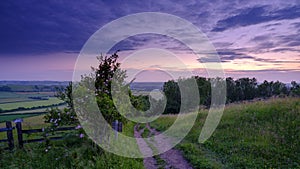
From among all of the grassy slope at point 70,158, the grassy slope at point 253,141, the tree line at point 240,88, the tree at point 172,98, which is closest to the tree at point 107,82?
the grassy slope at point 70,158

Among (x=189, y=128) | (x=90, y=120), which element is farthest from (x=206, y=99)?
(x=90, y=120)

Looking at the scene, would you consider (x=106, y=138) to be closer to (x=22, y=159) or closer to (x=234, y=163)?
(x=22, y=159)

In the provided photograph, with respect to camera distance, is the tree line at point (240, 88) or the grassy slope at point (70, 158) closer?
the grassy slope at point (70, 158)

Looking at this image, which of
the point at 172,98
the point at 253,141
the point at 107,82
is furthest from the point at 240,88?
the point at 107,82

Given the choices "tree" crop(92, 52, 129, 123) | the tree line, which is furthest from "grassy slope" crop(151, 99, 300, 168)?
the tree line

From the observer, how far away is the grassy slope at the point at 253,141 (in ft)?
27.2

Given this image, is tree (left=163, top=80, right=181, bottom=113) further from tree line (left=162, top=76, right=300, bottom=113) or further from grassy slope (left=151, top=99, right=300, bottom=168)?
grassy slope (left=151, top=99, right=300, bottom=168)

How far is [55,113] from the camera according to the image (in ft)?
27.3

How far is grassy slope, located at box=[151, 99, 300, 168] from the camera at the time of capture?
327 inches

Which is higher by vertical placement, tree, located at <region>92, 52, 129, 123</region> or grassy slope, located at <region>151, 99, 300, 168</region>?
tree, located at <region>92, 52, 129, 123</region>

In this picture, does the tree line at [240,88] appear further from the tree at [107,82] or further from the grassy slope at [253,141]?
the tree at [107,82]

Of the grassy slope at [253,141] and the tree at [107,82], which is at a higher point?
the tree at [107,82]

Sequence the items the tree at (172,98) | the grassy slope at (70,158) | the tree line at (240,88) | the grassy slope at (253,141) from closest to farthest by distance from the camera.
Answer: the grassy slope at (70,158), the grassy slope at (253,141), the tree at (172,98), the tree line at (240,88)

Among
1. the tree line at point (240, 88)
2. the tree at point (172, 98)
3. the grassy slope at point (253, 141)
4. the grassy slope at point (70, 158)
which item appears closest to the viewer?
the grassy slope at point (70, 158)
